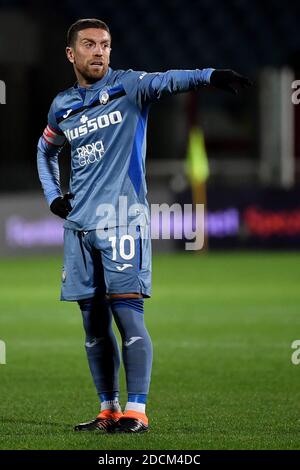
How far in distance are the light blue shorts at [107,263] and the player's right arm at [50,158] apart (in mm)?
230

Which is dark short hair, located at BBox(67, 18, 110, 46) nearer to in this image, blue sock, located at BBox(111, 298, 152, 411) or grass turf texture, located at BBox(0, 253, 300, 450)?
blue sock, located at BBox(111, 298, 152, 411)

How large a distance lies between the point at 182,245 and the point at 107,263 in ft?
50.8

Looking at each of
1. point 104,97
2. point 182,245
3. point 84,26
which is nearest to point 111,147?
point 104,97

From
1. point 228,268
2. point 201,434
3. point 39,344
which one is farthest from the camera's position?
point 228,268

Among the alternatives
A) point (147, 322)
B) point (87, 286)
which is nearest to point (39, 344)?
point (147, 322)

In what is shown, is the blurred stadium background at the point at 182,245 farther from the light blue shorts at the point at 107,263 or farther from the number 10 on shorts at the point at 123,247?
the number 10 on shorts at the point at 123,247

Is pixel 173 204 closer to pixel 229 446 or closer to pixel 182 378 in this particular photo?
pixel 182 378


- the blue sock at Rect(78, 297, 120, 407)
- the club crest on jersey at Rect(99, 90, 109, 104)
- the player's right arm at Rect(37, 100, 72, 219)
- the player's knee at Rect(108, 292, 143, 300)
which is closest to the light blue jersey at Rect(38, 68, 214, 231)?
the club crest on jersey at Rect(99, 90, 109, 104)

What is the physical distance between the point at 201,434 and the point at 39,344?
470 centimetres

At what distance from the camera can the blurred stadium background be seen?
22.2 feet

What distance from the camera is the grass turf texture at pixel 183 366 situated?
5720mm

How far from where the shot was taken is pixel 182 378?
818 centimetres

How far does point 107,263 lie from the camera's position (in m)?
5.82

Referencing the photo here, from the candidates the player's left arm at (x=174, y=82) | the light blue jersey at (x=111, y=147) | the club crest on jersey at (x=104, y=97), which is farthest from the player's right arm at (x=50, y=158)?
the player's left arm at (x=174, y=82)
